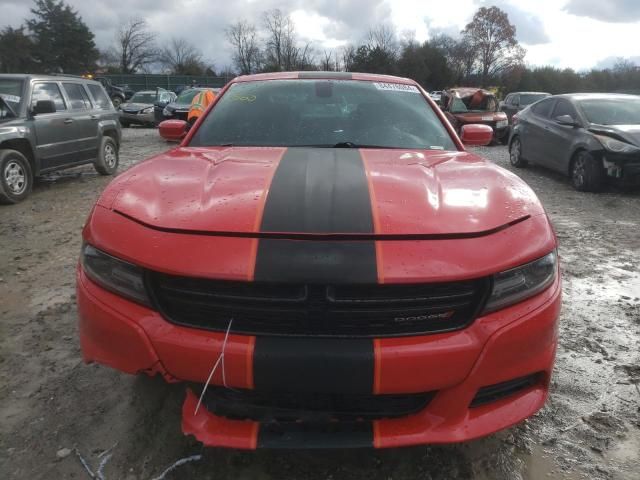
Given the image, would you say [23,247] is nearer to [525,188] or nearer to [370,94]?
[370,94]

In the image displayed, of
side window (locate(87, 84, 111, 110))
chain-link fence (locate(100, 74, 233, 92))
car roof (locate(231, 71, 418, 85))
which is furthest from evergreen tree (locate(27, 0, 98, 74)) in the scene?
car roof (locate(231, 71, 418, 85))

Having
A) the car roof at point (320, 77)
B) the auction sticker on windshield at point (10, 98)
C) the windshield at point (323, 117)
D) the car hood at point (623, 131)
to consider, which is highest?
the car roof at point (320, 77)

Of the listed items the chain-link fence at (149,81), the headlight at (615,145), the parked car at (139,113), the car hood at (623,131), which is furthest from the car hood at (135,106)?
the chain-link fence at (149,81)

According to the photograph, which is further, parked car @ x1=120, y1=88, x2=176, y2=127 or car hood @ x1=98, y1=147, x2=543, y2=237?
parked car @ x1=120, y1=88, x2=176, y2=127

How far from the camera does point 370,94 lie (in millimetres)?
3141

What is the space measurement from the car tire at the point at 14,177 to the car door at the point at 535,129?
26.7 feet

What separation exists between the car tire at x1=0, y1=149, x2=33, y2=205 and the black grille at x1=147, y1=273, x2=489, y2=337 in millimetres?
5882

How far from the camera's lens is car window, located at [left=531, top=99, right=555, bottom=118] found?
8.82 metres

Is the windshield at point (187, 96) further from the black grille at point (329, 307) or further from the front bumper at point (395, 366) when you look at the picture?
the black grille at point (329, 307)

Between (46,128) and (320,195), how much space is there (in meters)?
6.70

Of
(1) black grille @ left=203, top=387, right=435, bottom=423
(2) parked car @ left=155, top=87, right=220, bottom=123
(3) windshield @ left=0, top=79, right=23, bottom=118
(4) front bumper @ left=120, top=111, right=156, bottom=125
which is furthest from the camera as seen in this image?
(4) front bumper @ left=120, top=111, right=156, bottom=125

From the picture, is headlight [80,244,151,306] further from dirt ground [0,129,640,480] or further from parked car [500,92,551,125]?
parked car [500,92,551,125]

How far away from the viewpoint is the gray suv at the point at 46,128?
6535 mm

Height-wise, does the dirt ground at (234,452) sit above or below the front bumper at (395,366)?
below
